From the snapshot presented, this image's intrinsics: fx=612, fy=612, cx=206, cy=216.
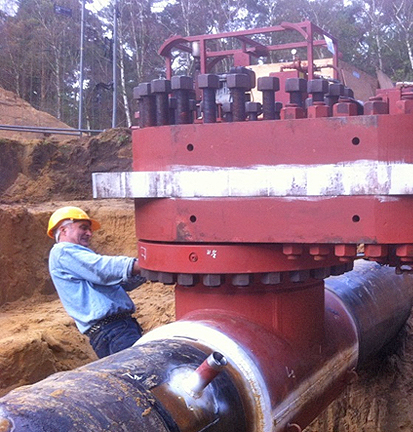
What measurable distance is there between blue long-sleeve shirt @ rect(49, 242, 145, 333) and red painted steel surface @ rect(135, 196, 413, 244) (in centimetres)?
92

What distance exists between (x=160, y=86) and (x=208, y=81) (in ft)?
0.75

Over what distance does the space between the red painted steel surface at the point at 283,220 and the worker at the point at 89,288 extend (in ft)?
3.13

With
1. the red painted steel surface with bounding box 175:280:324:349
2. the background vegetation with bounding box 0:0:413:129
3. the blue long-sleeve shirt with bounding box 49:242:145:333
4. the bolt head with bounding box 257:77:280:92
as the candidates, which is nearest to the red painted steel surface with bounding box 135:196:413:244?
the red painted steel surface with bounding box 175:280:324:349

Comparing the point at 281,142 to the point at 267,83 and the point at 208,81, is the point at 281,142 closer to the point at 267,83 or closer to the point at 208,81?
the point at 267,83

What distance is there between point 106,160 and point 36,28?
58.8 ft

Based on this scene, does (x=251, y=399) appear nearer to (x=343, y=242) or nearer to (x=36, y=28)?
(x=343, y=242)

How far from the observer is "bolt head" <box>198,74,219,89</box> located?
7.75ft

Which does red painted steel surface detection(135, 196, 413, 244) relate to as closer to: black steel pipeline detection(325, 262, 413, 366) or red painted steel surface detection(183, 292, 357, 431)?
red painted steel surface detection(183, 292, 357, 431)

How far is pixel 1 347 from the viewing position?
577cm

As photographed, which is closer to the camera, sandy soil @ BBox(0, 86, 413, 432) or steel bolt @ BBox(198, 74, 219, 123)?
steel bolt @ BBox(198, 74, 219, 123)

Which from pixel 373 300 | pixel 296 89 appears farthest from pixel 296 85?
pixel 373 300

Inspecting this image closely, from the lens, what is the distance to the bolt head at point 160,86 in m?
2.48

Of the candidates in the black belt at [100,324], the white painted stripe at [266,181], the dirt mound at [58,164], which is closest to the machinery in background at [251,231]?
the white painted stripe at [266,181]

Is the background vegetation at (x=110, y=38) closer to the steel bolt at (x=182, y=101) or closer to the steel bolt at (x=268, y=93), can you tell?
the steel bolt at (x=182, y=101)
